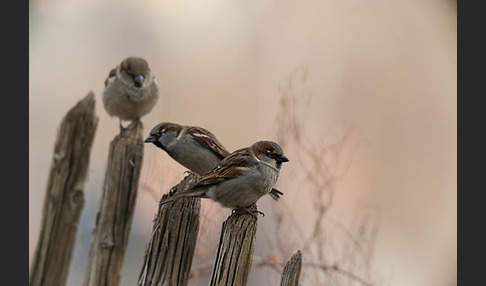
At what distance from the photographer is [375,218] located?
11.6 ft

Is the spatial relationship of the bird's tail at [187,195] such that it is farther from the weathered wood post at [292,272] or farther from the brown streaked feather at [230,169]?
the weathered wood post at [292,272]

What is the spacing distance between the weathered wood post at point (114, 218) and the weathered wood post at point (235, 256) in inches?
37.5

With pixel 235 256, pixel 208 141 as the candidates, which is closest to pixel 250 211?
pixel 235 256

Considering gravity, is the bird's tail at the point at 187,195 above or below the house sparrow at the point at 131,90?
below

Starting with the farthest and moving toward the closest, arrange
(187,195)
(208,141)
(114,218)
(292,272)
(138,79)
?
(138,79)
(208,141)
(114,218)
(187,195)
(292,272)

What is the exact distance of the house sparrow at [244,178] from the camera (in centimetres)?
263

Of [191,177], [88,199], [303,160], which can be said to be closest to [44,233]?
[88,199]

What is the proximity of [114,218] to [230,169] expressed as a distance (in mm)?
749

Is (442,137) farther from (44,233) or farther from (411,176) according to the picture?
(44,233)

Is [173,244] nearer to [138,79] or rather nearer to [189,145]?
[189,145]

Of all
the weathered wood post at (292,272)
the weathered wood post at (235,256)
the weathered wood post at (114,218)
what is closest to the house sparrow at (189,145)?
the weathered wood post at (114,218)

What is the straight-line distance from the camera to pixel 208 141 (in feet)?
11.3

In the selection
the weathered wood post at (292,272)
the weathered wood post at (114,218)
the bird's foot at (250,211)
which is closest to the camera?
the weathered wood post at (292,272)

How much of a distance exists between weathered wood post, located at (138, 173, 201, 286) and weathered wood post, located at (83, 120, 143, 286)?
489mm
